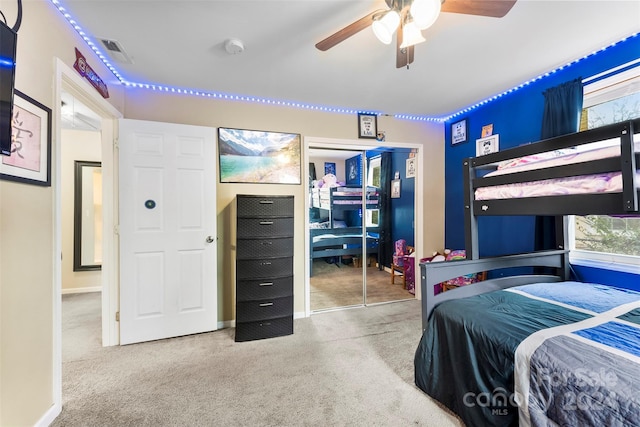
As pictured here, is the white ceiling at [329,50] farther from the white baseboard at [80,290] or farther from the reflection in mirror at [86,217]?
the white baseboard at [80,290]

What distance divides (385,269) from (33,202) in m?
4.10

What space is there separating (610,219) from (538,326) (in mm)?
1532

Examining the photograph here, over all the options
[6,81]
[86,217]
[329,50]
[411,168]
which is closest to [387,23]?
[329,50]

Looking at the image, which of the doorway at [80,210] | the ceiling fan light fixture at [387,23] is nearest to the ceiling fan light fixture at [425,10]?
the ceiling fan light fixture at [387,23]

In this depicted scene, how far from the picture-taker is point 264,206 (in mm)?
2449

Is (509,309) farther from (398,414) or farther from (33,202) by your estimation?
(33,202)

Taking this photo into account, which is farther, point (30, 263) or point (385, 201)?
point (385, 201)

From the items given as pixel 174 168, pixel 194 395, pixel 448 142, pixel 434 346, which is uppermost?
pixel 448 142

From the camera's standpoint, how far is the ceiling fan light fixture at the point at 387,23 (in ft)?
4.06

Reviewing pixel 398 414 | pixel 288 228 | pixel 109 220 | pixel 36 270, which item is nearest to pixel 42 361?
pixel 36 270

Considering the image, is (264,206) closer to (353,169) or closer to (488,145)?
(353,169)

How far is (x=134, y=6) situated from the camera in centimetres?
152

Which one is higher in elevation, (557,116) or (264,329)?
(557,116)

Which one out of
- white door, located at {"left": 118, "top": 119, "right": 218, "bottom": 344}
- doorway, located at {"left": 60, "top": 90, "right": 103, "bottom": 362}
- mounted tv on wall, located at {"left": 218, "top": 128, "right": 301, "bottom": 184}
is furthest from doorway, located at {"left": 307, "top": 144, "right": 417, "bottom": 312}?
doorway, located at {"left": 60, "top": 90, "right": 103, "bottom": 362}
